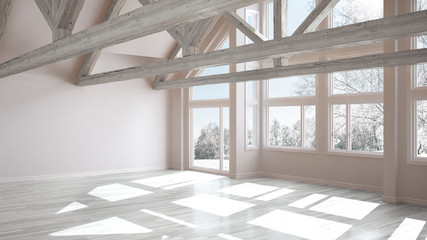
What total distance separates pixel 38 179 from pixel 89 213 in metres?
4.85

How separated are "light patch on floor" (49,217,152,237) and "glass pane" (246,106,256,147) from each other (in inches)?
228

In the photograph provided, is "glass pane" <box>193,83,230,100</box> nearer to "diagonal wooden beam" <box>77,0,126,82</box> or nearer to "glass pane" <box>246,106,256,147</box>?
"glass pane" <box>246,106,256,147</box>

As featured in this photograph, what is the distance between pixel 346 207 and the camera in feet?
24.5

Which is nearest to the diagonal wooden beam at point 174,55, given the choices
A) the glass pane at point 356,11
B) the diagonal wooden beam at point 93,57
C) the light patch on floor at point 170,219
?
the diagonal wooden beam at point 93,57

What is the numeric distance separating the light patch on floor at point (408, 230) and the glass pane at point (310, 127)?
415 centimetres

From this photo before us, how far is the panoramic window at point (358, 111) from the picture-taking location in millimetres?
9258

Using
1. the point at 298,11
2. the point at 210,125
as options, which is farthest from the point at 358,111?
the point at 210,125

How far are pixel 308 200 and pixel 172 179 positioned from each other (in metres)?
4.17

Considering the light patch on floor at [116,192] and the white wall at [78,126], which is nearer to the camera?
the light patch on floor at [116,192]

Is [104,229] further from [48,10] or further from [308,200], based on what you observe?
[308,200]

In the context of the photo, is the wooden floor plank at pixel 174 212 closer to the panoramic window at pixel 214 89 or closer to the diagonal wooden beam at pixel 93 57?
the panoramic window at pixel 214 89

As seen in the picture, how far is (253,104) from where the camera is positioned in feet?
37.9

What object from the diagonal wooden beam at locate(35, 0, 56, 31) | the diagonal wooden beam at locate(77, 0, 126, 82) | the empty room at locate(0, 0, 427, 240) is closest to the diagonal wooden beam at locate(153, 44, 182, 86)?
the empty room at locate(0, 0, 427, 240)

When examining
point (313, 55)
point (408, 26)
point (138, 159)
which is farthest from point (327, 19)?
point (138, 159)
